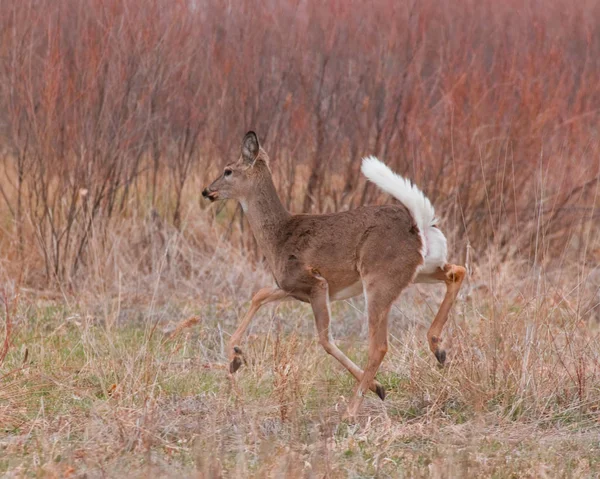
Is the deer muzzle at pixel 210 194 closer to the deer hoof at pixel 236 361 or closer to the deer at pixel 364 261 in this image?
the deer at pixel 364 261

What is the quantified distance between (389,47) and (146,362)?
5.68 meters

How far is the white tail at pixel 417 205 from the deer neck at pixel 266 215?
0.80 m

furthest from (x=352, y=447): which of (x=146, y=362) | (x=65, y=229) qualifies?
(x=65, y=229)

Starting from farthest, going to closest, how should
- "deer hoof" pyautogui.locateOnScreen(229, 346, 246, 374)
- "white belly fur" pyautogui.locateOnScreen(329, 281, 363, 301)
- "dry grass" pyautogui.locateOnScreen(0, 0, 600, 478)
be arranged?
1. "dry grass" pyautogui.locateOnScreen(0, 0, 600, 478)
2. "white belly fur" pyautogui.locateOnScreen(329, 281, 363, 301)
3. "deer hoof" pyautogui.locateOnScreen(229, 346, 246, 374)

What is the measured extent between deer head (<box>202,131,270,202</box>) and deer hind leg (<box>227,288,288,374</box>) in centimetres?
74

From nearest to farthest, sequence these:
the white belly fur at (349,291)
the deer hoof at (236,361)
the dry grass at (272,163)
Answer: the deer hoof at (236,361) < the white belly fur at (349,291) < the dry grass at (272,163)

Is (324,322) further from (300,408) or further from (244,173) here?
(244,173)

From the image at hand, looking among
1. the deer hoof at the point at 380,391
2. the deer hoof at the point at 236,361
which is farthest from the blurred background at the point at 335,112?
the deer hoof at the point at 380,391

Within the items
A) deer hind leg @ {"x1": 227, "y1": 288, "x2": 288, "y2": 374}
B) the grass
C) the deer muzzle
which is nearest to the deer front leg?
the grass

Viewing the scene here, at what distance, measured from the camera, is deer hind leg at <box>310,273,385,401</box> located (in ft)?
21.5

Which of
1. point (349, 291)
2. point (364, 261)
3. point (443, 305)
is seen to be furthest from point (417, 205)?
point (349, 291)

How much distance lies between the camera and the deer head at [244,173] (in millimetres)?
7230

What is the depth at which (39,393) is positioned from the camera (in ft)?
21.8

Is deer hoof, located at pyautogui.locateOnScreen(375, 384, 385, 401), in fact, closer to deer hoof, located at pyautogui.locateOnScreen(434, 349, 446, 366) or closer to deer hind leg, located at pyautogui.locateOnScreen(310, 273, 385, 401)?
deer hind leg, located at pyautogui.locateOnScreen(310, 273, 385, 401)
